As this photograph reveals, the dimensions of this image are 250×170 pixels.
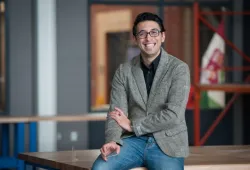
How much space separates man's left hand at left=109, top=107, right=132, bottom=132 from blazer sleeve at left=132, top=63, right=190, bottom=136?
0.03m

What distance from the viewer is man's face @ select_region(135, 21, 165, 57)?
4141 millimetres

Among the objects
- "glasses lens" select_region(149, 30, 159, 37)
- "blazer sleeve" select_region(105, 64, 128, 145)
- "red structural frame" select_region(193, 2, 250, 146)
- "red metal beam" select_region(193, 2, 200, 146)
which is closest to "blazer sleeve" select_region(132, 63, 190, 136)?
"blazer sleeve" select_region(105, 64, 128, 145)

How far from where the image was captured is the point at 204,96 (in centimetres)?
980

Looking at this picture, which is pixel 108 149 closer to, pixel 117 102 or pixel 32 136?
pixel 117 102

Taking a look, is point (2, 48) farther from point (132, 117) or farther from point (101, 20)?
point (132, 117)

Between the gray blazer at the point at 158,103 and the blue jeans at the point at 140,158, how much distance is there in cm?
4

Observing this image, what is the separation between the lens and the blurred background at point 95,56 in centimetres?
913

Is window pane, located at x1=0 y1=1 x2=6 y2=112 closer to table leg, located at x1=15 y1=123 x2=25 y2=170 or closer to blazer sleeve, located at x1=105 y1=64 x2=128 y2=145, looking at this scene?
table leg, located at x1=15 y1=123 x2=25 y2=170

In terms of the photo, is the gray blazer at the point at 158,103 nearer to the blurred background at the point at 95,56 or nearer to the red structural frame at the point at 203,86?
the red structural frame at the point at 203,86

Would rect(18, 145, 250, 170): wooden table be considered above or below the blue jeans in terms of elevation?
below

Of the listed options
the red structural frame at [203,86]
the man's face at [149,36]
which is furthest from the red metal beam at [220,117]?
the man's face at [149,36]

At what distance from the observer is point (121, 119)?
13.5 feet

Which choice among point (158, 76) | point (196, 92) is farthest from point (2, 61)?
point (158, 76)

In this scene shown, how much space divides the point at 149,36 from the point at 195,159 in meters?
0.89
